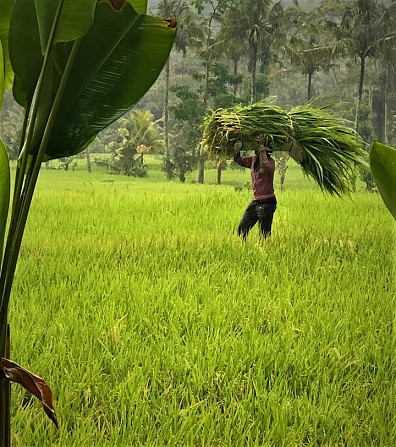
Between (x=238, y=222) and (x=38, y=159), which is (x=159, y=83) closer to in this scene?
(x=238, y=222)

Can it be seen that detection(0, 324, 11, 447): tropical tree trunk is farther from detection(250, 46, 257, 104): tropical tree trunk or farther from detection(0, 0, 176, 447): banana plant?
detection(250, 46, 257, 104): tropical tree trunk

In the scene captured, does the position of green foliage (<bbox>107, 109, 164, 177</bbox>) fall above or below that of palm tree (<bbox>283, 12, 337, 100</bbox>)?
below

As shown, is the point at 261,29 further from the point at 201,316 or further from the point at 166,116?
the point at 201,316

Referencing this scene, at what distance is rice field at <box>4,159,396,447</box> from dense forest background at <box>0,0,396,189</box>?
98mm

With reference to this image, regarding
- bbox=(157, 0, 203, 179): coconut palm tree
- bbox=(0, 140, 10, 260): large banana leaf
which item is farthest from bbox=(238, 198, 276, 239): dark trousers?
bbox=(0, 140, 10, 260): large banana leaf

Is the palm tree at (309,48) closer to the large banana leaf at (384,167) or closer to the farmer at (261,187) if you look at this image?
the farmer at (261,187)

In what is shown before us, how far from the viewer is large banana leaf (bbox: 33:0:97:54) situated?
1.88 feet

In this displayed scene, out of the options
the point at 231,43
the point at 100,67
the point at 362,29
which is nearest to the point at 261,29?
the point at 231,43

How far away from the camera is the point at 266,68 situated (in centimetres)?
103

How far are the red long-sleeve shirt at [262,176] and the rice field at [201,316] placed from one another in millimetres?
16

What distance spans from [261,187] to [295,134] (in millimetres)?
113

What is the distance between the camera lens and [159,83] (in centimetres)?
104

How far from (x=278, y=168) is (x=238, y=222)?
0.40 feet

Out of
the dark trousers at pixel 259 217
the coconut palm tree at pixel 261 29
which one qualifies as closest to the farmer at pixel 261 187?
the dark trousers at pixel 259 217
